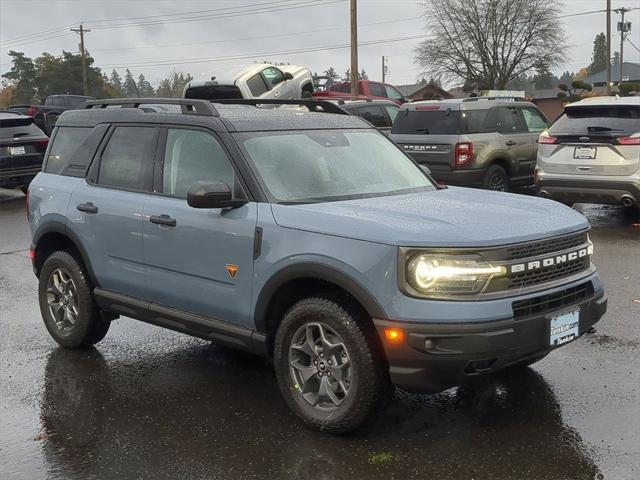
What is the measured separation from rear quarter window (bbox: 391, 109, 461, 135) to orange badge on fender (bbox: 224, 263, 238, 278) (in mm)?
8304

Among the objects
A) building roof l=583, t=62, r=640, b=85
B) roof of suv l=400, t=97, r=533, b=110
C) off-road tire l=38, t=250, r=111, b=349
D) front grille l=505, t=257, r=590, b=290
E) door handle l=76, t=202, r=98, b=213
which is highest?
building roof l=583, t=62, r=640, b=85

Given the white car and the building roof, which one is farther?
the building roof

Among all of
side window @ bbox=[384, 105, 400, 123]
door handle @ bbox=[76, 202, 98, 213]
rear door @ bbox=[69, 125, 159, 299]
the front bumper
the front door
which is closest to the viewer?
the front bumper

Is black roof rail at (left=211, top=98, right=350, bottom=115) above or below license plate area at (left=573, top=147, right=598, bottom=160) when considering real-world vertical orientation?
above

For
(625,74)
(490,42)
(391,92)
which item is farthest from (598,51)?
(391,92)

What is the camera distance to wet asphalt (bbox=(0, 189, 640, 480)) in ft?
12.5

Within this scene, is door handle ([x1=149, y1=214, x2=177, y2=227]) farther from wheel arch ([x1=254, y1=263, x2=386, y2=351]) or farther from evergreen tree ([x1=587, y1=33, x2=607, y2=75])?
evergreen tree ([x1=587, y1=33, x2=607, y2=75])

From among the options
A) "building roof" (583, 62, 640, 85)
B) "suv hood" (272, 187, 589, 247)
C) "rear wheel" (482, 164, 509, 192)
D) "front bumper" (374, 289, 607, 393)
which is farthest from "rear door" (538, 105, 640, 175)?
"building roof" (583, 62, 640, 85)

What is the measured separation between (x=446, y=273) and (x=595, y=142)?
728 cm

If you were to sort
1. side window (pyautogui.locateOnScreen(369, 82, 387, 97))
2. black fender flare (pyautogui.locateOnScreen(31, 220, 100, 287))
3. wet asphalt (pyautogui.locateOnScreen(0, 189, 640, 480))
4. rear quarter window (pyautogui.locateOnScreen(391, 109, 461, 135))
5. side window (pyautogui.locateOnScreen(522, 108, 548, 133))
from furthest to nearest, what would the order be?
side window (pyautogui.locateOnScreen(369, 82, 387, 97)), side window (pyautogui.locateOnScreen(522, 108, 548, 133)), rear quarter window (pyautogui.locateOnScreen(391, 109, 461, 135)), black fender flare (pyautogui.locateOnScreen(31, 220, 100, 287)), wet asphalt (pyautogui.locateOnScreen(0, 189, 640, 480))

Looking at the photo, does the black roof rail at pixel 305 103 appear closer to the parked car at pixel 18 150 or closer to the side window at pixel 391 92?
the parked car at pixel 18 150

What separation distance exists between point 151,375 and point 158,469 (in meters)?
1.52

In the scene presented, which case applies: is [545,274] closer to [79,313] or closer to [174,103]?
[174,103]

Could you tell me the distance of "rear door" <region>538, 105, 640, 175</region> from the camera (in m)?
9.96
